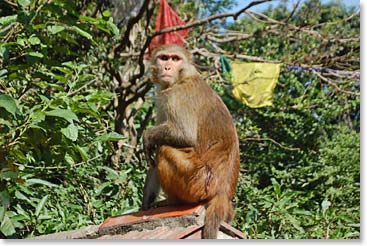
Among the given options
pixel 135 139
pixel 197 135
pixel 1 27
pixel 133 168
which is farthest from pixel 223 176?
pixel 135 139

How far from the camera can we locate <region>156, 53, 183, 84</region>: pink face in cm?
354

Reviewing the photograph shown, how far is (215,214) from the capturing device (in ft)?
9.90

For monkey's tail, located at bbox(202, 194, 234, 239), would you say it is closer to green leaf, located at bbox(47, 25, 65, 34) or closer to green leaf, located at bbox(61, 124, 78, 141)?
green leaf, located at bbox(61, 124, 78, 141)

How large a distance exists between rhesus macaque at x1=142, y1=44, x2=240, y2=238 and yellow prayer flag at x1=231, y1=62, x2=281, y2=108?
2840 millimetres

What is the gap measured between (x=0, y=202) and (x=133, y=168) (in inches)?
90.6

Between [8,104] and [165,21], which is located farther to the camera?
[165,21]

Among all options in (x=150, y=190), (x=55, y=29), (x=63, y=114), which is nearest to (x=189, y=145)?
(x=150, y=190)

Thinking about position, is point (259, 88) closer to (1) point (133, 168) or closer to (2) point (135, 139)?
(2) point (135, 139)

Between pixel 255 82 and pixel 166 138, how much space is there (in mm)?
3235

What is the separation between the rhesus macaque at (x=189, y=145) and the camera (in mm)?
3174

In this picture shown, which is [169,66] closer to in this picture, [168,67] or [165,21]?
[168,67]

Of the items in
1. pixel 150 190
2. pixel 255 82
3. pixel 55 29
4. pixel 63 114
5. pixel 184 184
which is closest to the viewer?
pixel 63 114

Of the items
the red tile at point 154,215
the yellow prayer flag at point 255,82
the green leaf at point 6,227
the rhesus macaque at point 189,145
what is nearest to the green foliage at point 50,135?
the green leaf at point 6,227

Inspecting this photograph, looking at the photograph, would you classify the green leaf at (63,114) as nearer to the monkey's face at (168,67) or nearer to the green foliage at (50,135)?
the green foliage at (50,135)
